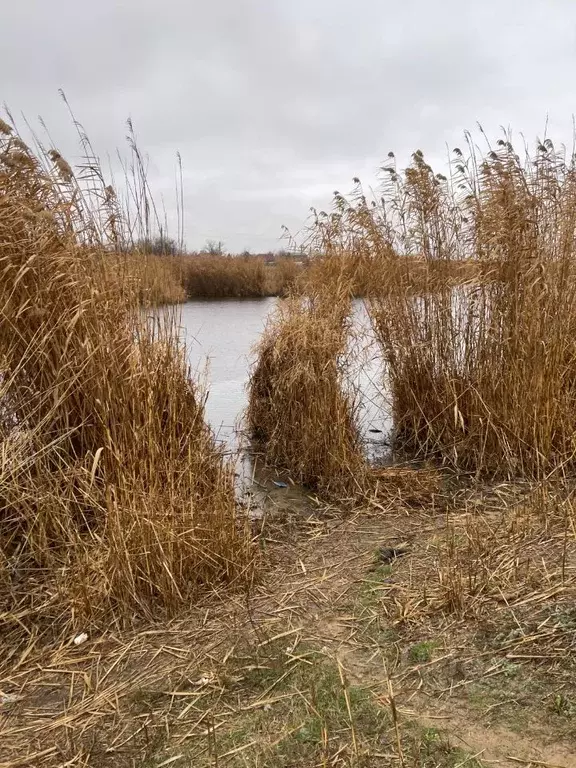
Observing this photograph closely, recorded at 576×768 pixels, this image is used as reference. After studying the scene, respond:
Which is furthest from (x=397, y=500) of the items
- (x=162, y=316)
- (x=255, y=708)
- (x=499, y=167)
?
(x=499, y=167)

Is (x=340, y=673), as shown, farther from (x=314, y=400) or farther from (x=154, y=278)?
(x=314, y=400)

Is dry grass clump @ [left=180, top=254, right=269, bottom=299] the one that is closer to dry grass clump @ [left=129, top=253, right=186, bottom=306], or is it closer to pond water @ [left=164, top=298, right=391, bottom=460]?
pond water @ [left=164, top=298, right=391, bottom=460]

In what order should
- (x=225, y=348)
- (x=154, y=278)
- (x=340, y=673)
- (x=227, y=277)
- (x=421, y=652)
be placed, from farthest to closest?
1. (x=227, y=277)
2. (x=225, y=348)
3. (x=154, y=278)
4. (x=421, y=652)
5. (x=340, y=673)

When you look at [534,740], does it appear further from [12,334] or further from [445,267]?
[445,267]

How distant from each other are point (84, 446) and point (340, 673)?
172 cm

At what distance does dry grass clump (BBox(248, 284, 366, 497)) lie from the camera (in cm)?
409

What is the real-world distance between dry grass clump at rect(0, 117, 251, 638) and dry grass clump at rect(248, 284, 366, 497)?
104cm

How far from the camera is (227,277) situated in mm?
16422

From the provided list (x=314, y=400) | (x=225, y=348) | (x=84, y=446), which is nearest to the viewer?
(x=84, y=446)

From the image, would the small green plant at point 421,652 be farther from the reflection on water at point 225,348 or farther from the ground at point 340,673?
the reflection on water at point 225,348

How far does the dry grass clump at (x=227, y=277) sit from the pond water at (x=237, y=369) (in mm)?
2276

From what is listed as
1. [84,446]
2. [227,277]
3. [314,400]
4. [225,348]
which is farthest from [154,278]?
[227,277]

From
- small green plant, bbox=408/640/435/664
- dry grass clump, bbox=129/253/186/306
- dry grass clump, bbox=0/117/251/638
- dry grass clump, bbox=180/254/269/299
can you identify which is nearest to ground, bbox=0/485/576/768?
small green plant, bbox=408/640/435/664

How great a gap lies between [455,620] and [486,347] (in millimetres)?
2366
